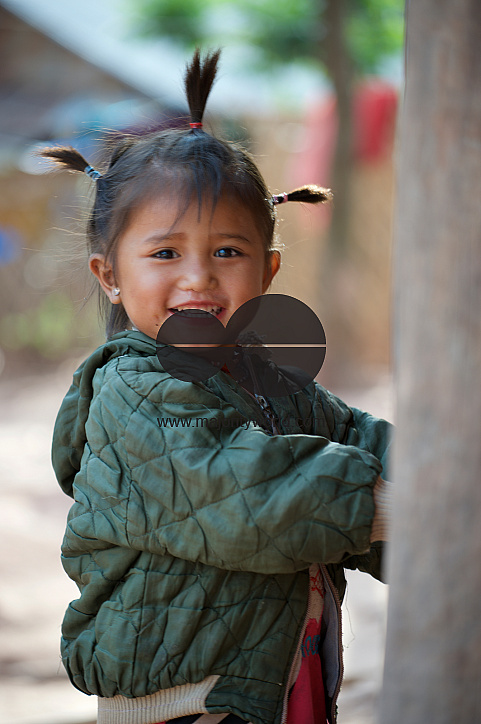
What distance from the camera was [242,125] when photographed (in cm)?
820

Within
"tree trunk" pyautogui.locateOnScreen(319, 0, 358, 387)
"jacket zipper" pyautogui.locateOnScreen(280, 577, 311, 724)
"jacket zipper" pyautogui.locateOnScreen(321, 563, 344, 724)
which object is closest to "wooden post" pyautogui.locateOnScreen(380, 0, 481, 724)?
"jacket zipper" pyautogui.locateOnScreen(280, 577, 311, 724)

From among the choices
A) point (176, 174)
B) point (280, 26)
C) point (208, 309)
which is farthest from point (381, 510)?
point (280, 26)

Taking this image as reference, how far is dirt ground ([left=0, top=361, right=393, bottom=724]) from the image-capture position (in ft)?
8.57

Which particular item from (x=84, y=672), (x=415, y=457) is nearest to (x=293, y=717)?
(x=84, y=672)

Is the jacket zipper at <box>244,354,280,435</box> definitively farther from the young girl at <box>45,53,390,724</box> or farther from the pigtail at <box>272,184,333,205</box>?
the pigtail at <box>272,184,333,205</box>

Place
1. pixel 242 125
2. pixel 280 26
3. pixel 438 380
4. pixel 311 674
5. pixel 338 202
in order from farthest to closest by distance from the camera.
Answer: pixel 280 26
pixel 242 125
pixel 338 202
pixel 311 674
pixel 438 380

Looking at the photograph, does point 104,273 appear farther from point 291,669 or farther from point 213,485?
point 291,669

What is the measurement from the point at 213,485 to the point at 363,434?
0.52 meters

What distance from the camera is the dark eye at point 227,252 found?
4.85ft

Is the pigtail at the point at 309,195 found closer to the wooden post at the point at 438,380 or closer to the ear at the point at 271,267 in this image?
the ear at the point at 271,267

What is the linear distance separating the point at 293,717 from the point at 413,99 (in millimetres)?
1080

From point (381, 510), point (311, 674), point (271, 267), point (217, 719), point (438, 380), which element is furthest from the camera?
point (271, 267)
